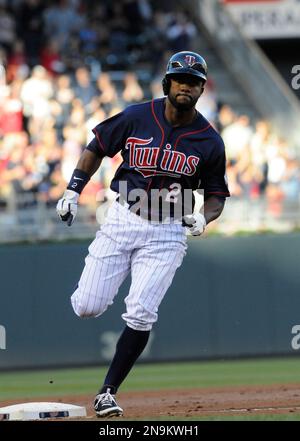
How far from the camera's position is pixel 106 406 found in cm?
689

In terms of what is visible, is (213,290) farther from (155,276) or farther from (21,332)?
(155,276)

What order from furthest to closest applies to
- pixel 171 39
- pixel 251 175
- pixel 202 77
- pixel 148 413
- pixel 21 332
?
pixel 171 39
pixel 251 175
pixel 21 332
pixel 148 413
pixel 202 77

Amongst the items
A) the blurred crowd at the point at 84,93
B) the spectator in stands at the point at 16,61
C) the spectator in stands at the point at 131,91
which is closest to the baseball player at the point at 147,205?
the blurred crowd at the point at 84,93

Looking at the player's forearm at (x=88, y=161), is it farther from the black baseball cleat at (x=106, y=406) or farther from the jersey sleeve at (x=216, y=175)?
the black baseball cleat at (x=106, y=406)

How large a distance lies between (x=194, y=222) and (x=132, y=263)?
0.47m

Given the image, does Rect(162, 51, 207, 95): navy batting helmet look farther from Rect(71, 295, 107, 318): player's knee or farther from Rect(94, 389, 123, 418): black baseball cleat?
Rect(94, 389, 123, 418): black baseball cleat

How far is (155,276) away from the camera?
700cm

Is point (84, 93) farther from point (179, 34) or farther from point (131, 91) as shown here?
point (179, 34)

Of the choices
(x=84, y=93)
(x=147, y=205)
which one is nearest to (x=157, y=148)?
(x=147, y=205)

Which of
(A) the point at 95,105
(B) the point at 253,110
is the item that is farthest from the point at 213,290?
(B) the point at 253,110

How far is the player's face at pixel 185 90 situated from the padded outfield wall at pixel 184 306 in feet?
19.2

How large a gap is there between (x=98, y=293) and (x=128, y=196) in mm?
624

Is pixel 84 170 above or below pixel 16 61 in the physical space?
below

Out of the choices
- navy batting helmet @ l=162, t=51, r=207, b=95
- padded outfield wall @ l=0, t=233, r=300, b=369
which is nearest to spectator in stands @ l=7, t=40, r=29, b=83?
padded outfield wall @ l=0, t=233, r=300, b=369
